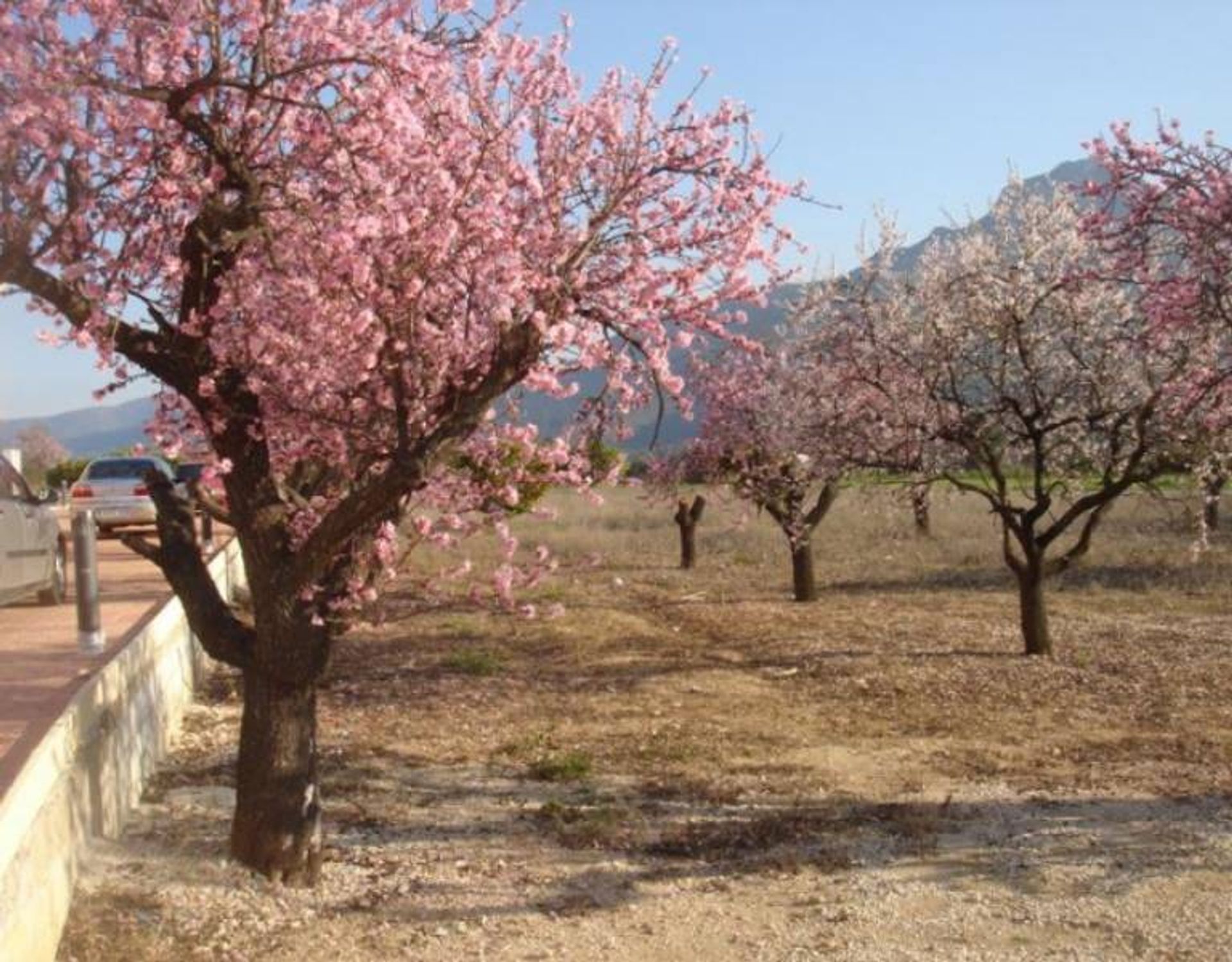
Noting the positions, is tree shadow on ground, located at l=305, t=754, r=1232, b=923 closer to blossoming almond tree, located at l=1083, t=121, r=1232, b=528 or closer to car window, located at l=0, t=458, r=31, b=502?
blossoming almond tree, located at l=1083, t=121, r=1232, b=528

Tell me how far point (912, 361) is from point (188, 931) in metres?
10.5

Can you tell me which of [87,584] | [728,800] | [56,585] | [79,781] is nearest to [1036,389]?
[728,800]

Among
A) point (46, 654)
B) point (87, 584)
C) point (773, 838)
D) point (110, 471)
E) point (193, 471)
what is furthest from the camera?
Result: point (110, 471)

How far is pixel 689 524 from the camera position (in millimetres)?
24891

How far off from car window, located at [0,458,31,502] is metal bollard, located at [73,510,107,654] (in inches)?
112

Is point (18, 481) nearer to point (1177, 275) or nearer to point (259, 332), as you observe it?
point (259, 332)

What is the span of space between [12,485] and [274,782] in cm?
923

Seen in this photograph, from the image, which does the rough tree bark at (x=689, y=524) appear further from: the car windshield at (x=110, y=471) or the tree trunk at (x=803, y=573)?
the car windshield at (x=110, y=471)

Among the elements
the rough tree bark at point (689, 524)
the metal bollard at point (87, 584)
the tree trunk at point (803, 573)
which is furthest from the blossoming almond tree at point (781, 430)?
the metal bollard at point (87, 584)

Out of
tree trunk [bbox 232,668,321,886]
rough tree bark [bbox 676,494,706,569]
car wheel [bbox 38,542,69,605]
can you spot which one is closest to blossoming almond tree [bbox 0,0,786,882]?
tree trunk [bbox 232,668,321,886]

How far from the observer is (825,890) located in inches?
281

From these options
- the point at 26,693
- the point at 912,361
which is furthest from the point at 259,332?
the point at 912,361

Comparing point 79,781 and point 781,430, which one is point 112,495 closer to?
point 781,430

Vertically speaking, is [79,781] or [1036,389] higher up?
[1036,389]
